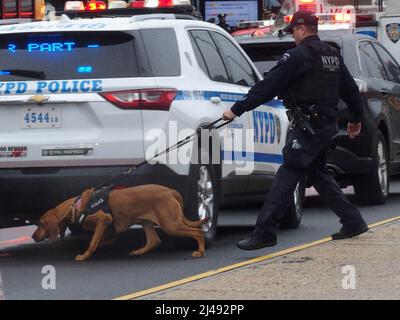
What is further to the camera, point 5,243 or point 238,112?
point 5,243

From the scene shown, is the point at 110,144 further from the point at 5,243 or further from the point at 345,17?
the point at 345,17

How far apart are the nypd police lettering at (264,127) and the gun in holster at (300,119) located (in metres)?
1.49

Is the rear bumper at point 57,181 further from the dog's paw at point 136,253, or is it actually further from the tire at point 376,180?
the tire at point 376,180

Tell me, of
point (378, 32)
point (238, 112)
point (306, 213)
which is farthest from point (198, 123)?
point (378, 32)

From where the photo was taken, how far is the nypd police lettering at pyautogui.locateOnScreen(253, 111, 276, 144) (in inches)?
408

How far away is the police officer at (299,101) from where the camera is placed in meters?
8.70

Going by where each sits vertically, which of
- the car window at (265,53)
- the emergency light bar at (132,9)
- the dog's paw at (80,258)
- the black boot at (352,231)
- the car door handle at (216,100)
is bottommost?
the dog's paw at (80,258)

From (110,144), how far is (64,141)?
342 mm

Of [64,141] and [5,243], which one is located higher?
[64,141]

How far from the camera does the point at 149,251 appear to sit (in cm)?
947

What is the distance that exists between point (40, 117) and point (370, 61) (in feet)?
17.3

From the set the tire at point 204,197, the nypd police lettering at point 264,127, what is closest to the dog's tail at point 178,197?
the tire at point 204,197

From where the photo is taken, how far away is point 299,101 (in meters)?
8.84

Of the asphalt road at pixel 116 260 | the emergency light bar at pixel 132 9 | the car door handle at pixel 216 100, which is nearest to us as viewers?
the asphalt road at pixel 116 260
